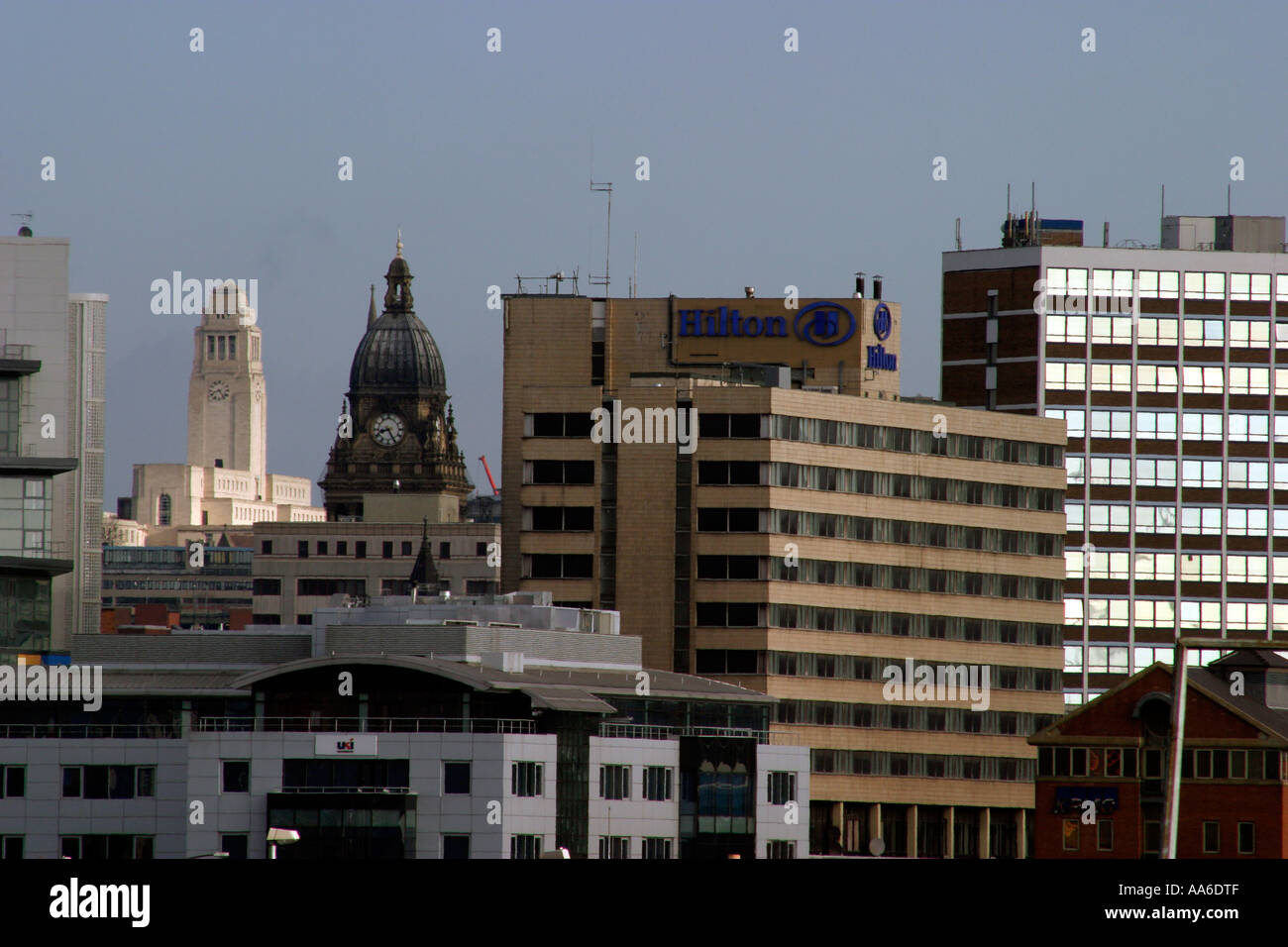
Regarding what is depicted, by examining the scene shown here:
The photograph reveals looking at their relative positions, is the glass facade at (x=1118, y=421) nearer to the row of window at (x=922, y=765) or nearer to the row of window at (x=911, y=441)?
the row of window at (x=911, y=441)

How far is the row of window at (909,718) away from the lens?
152837 millimetres

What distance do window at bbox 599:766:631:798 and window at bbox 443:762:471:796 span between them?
8.18 meters

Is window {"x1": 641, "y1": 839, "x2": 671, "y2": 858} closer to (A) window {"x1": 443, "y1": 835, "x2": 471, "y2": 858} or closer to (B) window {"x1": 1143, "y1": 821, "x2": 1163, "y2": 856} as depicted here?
(A) window {"x1": 443, "y1": 835, "x2": 471, "y2": 858}

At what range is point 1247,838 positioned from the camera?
136000 mm

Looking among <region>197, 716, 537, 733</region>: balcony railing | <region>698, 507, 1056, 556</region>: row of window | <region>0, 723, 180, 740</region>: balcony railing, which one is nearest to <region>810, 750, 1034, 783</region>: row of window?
<region>698, 507, 1056, 556</region>: row of window

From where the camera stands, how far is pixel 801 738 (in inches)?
5979

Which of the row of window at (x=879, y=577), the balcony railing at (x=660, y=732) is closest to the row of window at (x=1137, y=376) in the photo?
the row of window at (x=879, y=577)

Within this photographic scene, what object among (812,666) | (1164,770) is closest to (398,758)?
(1164,770)

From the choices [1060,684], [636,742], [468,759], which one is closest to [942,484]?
[1060,684]

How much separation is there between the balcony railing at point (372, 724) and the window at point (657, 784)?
766 cm

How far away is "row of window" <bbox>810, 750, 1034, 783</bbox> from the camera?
154000 mm
